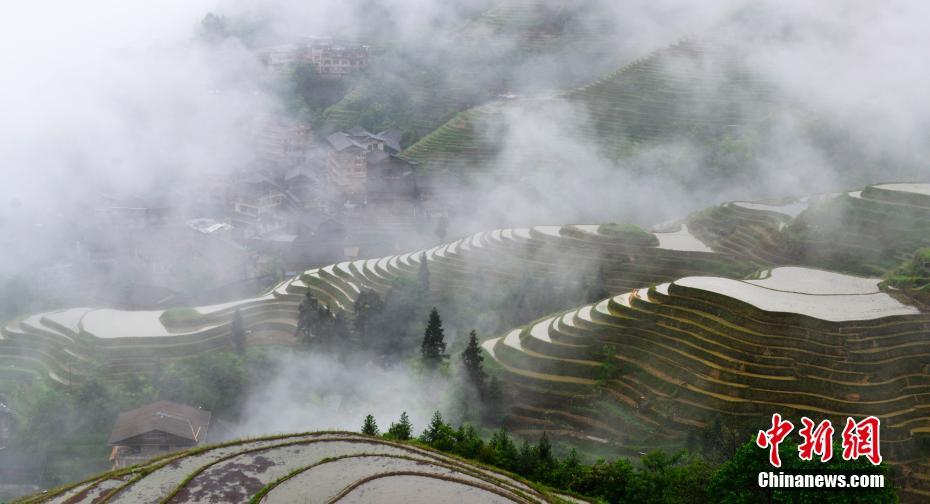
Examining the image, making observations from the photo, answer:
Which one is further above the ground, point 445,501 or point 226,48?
point 226,48

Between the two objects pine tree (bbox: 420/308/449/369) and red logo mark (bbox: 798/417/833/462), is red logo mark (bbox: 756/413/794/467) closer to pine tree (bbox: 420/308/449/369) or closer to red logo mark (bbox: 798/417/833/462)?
red logo mark (bbox: 798/417/833/462)

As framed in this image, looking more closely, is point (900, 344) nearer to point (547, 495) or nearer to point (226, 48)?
point (547, 495)

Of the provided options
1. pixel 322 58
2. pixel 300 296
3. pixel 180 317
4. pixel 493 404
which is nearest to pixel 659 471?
pixel 493 404

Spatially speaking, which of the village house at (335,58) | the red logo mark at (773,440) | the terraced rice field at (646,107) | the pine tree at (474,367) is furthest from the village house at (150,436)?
the village house at (335,58)

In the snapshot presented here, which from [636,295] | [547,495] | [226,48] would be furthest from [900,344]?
[226,48]

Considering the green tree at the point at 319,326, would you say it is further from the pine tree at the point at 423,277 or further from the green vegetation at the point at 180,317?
the green vegetation at the point at 180,317

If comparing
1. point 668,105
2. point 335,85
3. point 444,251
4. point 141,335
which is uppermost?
point 335,85

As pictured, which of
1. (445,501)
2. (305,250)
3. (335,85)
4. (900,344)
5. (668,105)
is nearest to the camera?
(445,501)
